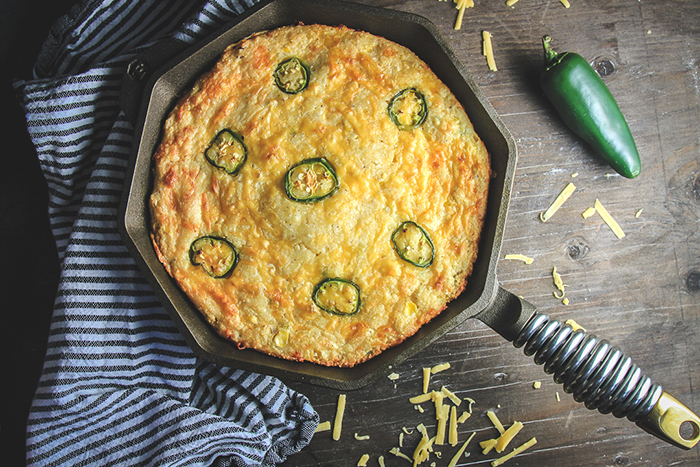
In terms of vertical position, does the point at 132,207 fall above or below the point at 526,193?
above

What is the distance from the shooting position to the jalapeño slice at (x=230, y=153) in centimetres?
243

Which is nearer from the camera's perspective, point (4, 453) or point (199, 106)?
point (199, 106)

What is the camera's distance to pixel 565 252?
9.93 ft

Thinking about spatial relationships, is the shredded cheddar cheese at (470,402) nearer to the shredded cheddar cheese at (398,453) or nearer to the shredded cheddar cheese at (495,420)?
the shredded cheddar cheese at (495,420)

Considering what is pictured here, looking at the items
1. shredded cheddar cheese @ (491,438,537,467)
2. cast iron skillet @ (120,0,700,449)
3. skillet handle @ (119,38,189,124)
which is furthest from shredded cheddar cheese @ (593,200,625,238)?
skillet handle @ (119,38,189,124)

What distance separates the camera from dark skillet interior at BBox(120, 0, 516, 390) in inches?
88.9

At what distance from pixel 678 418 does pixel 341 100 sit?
2380mm

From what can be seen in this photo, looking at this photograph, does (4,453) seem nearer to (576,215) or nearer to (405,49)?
(405,49)

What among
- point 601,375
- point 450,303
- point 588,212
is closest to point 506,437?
point 601,375

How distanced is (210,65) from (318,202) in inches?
40.0

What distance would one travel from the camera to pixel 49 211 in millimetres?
2828

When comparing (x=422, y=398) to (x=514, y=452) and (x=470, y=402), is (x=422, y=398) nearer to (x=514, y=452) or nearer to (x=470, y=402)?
(x=470, y=402)

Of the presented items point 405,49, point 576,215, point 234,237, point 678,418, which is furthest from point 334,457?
point 405,49

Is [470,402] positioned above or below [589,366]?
below
